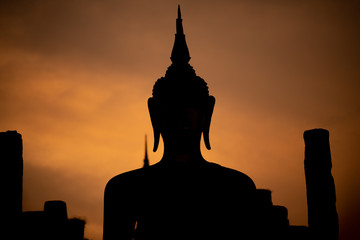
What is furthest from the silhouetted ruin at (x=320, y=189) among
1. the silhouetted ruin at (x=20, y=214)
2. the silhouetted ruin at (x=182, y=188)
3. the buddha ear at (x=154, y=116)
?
the silhouetted ruin at (x=20, y=214)

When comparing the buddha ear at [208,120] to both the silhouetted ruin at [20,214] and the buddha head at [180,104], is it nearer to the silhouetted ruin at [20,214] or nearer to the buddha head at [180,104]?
the buddha head at [180,104]

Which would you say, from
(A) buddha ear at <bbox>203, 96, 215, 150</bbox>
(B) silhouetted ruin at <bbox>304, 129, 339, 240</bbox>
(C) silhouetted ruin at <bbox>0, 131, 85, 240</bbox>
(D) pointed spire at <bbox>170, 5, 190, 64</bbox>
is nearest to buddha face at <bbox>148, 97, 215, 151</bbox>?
(A) buddha ear at <bbox>203, 96, 215, 150</bbox>

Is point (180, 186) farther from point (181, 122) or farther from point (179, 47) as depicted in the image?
point (179, 47)

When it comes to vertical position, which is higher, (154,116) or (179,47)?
(179,47)

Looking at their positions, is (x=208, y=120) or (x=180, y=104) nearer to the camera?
(x=180, y=104)

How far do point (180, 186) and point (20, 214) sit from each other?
Result: 134 inches

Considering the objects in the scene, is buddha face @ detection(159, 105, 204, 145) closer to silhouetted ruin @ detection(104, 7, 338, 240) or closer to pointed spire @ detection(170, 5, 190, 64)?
silhouetted ruin @ detection(104, 7, 338, 240)

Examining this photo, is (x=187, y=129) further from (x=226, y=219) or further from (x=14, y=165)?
(x=14, y=165)

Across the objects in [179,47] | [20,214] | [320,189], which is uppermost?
[179,47]

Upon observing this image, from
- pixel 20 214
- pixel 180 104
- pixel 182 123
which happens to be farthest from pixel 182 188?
pixel 20 214

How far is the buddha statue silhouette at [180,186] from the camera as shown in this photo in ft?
16.4

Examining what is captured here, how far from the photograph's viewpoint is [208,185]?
17.1 ft

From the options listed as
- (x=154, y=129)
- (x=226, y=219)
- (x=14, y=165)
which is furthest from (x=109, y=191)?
(x=14, y=165)

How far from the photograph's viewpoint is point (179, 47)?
552cm
